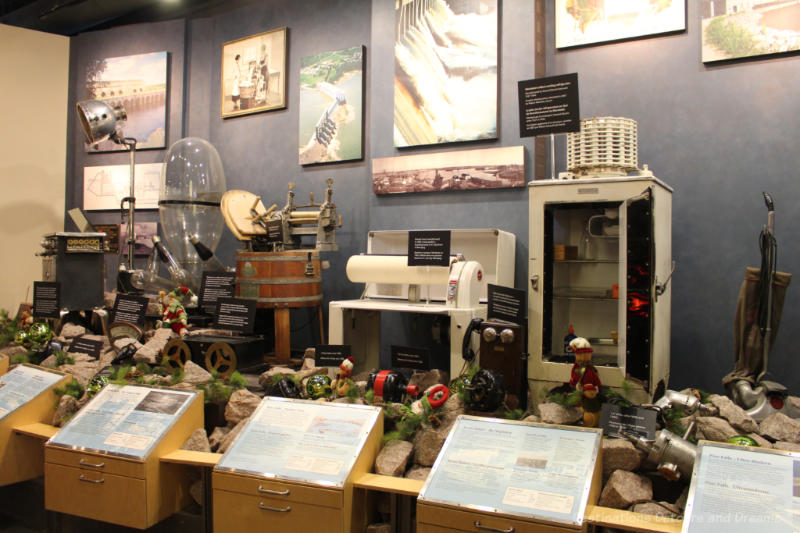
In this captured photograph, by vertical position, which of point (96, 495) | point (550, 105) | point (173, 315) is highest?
point (550, 105)

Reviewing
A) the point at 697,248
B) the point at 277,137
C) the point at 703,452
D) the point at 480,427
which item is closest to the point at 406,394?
the point at 480,427

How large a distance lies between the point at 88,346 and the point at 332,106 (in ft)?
9.92

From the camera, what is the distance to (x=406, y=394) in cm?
321

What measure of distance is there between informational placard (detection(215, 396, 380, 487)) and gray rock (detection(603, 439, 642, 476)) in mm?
936

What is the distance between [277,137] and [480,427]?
15.1ft

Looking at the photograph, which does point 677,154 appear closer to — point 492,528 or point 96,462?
point 492,528

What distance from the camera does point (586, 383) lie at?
2701 millimetres

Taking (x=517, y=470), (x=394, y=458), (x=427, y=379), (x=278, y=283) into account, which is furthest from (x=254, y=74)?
(x=517, y=470)

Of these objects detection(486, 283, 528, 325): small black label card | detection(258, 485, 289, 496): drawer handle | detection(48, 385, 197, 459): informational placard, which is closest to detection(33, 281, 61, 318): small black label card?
detection(48, 385, 197, 459): informational placard

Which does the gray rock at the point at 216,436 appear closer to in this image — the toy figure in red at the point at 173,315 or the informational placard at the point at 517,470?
the informational placard at the point at 517,470

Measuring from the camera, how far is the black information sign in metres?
3.61

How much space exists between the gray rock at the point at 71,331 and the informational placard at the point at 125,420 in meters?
2.16

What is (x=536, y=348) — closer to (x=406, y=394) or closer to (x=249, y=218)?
(x=406, y=394)

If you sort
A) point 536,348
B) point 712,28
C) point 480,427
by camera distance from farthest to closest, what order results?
point 712,28 → point 536,348 → point 480,427
